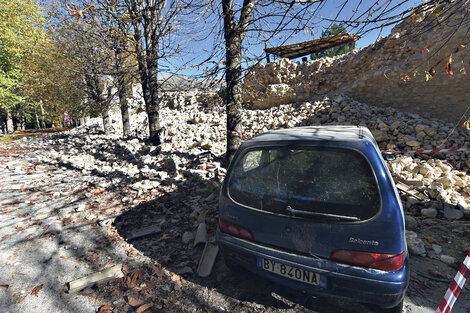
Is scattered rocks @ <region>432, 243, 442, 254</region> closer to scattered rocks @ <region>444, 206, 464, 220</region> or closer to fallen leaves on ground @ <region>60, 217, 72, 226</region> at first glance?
scattered rocks @ <region>444, 206, 464, 220</region>

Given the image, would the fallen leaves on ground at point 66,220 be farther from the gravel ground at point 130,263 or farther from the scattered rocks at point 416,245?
the scattered rocks at point 416,245

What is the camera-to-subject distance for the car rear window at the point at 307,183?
1.72 meters

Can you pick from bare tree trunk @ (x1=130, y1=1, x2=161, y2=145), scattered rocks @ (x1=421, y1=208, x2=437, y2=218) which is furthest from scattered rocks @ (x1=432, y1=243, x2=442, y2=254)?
bare tree trunk @ (x1=130, y1=1, x2=161, y2=145)

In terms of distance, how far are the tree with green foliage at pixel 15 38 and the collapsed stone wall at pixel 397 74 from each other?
19.1 meters

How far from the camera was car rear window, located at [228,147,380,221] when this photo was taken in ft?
5.64

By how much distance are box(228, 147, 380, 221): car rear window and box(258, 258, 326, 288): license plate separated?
1.61ft

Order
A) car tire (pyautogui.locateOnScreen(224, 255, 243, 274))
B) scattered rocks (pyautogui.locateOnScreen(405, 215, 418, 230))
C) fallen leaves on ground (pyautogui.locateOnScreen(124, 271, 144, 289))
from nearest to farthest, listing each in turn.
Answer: car tire (pyautogui.locateOnScreen(224, 255, 243, 274)) < fallen leaves on ground (pyautogui.locateOnScreen(124, 271, 144, 289)) < scattered rocks (pyautogui.locateOnScreen(405, 215, 418, 230))

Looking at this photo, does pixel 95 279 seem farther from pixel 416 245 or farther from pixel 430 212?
pixel 430 212

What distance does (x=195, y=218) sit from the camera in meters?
3.77

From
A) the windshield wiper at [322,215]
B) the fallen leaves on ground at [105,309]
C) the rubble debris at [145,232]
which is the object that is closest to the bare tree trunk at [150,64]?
the rubble debris at [145,232]

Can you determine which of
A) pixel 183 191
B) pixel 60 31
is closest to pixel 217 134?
pixel 183 191

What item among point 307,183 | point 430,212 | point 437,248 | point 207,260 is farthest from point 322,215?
point 430,212

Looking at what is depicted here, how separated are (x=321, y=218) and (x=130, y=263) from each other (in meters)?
2.49

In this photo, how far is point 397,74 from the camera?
1017 cm
